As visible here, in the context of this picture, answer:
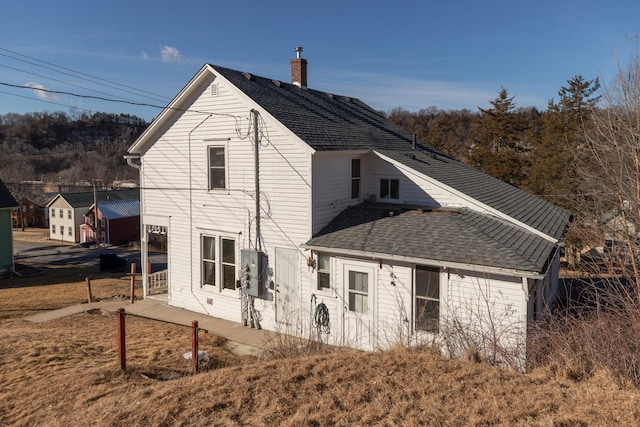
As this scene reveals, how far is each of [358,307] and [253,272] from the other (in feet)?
11.3

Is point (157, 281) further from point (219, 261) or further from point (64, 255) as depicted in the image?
point (64, 255)

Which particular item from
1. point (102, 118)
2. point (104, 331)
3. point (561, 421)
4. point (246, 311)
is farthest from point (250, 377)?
point (102, 118)

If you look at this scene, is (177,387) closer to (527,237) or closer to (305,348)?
(305,348)

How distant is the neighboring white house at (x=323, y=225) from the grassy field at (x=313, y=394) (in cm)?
204

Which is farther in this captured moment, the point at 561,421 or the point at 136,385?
the point at 136,385

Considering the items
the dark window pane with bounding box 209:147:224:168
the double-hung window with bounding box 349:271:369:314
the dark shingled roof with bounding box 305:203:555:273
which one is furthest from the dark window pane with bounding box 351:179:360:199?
the dark window pane with bounding box 209:147:224:168

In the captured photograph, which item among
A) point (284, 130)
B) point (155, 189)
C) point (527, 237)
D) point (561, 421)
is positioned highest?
point (284, 130)

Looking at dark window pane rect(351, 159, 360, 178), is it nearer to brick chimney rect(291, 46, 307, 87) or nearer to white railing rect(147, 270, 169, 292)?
brick chimney rect(291, 46, 307, 87)

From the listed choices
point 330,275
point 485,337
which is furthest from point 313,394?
point 330,275

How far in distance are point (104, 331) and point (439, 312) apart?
9.48 m

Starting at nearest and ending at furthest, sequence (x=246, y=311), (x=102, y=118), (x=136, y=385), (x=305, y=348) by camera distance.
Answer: (x=136, y=385)
(x=305, y=348)
(x=246, y=311)
(x=102, y=118)

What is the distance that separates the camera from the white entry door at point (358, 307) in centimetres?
1143

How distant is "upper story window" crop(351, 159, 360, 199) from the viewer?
14.4m

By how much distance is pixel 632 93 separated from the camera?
9.94m
